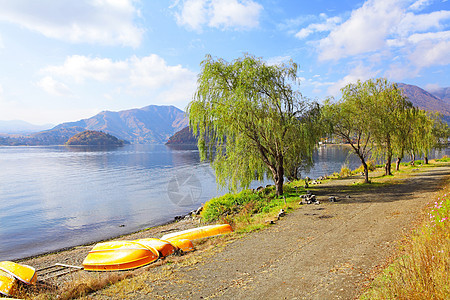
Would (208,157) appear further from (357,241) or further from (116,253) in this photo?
(357,241)

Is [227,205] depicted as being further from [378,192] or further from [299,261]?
[299,261]

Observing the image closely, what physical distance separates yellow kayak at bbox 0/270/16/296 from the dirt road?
283 centimetres

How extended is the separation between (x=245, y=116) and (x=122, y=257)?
10.7m

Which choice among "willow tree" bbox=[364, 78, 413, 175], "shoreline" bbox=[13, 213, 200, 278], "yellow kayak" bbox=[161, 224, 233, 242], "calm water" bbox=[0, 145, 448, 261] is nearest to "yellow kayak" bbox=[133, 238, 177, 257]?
"yellow kayak" bbox=[161, 224, 233, 242]

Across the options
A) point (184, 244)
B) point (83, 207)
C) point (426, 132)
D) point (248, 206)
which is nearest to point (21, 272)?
point (184, 244)

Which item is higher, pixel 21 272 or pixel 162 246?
pixel 21 272

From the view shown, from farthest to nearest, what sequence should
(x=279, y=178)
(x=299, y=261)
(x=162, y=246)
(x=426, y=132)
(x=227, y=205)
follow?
(x=426, y=132) < (x=227, y=205) < (x=279, y=178) < (x=162, y=246) < (x=299, y=261)

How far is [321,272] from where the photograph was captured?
23.7 feet

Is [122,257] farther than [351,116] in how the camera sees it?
No

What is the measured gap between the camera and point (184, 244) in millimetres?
12328

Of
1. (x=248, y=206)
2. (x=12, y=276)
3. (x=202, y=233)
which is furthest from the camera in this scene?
(x=248, y=206)

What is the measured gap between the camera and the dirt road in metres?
6.64

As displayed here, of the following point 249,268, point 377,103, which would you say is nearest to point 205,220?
point 249,268

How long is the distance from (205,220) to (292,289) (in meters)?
13.7
